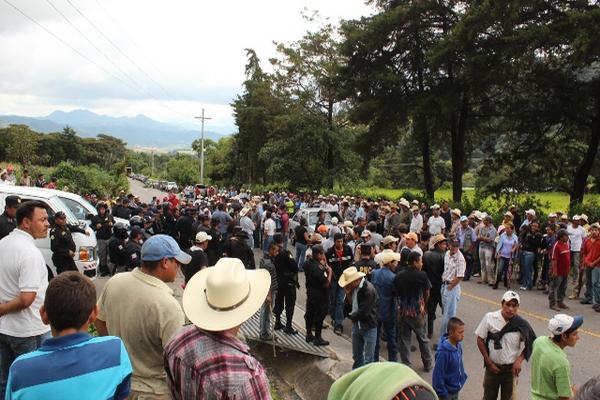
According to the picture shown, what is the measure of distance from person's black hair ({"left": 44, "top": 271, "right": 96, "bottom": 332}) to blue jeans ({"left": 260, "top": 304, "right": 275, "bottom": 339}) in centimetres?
587

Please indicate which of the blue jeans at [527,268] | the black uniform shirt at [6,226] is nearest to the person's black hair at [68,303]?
the black uniform shirt at [6,226]

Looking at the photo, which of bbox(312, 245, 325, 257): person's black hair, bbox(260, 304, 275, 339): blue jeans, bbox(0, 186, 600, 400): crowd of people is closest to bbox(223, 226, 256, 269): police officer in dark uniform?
bbox(0, 186, 600, 400): crowd of people

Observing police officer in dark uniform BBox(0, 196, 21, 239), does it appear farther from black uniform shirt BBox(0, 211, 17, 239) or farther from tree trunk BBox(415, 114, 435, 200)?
tree trunk BBox(415, 114, 435, 200)

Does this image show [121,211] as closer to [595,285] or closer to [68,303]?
[595,285]

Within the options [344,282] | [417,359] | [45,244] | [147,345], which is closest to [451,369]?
[344,282]

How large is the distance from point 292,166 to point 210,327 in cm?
3342

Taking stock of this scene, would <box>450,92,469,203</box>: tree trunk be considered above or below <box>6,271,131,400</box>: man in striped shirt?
above

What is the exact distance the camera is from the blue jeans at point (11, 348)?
420 cm

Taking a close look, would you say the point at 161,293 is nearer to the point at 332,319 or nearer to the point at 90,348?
the point at 90,348

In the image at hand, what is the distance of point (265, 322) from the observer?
Answer: 8352 millimetres

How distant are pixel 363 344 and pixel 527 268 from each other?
7898 millimetres

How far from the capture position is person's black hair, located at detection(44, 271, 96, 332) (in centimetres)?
246

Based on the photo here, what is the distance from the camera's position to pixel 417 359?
8.12 meters

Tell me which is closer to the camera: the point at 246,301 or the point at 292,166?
the point at 246,301
